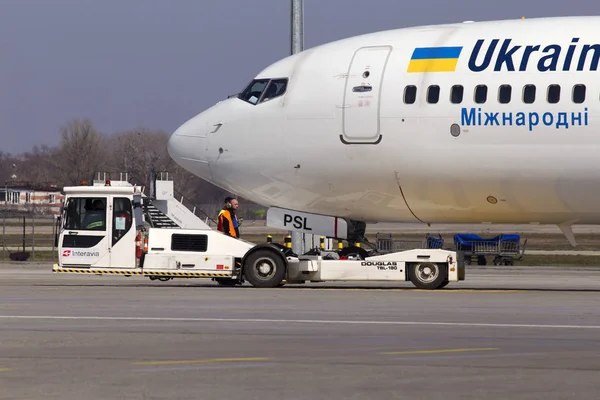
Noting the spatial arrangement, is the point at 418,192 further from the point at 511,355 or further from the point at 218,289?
the point at 511,355

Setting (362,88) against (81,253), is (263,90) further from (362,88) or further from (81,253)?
(81,253)

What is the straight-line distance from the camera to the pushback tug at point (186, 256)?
25.5m

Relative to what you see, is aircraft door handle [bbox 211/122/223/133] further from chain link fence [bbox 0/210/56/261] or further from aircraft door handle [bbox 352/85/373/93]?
chain link fence [bbox 0/210/56/261]

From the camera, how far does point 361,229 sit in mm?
27484

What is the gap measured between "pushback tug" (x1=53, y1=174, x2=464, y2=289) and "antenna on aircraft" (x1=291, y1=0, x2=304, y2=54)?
1142 centimetres

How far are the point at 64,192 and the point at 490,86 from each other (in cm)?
1040

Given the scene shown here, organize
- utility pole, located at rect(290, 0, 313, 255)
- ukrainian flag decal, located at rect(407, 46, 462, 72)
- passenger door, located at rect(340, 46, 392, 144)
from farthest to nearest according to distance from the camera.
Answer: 1. utility pole, located at rect(290, 0, 313, 255)
2. passenger door, located at rect(340, 46, 392, 144)
3. ukrainian flag decal, located at rect(407, 46, 462, 72)

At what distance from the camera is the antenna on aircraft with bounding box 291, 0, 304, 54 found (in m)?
37.7

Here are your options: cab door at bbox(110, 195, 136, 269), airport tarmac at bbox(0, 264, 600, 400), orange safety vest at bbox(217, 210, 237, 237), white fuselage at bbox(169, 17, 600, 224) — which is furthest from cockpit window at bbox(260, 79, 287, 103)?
airport tarmac at bbox(0, 264, 600, 400)

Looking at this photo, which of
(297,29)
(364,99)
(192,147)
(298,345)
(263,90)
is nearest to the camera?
(298,345)

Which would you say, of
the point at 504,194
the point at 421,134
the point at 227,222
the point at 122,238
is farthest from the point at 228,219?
the point at 504,194

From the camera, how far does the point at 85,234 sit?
2708cm

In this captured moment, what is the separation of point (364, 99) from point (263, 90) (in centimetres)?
274

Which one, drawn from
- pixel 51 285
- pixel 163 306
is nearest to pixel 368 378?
pixel 163 306
